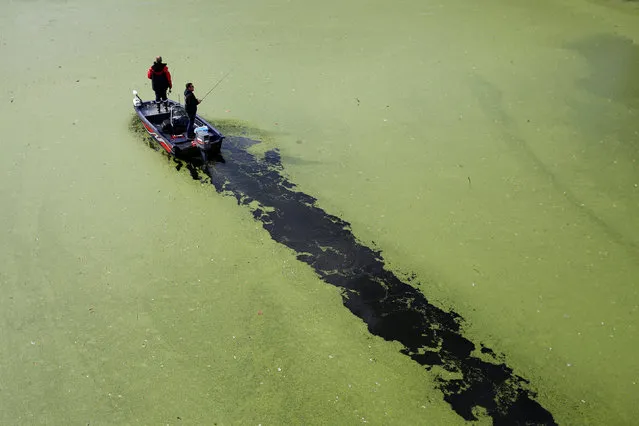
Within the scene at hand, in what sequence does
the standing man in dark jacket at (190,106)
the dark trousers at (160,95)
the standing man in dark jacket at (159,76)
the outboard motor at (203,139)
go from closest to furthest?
the outboard motor at (203,139)
the standing man in dark jacket at (190,106)
the standing man in dark jacket at (159,76)
the dark trousers at (160,95)

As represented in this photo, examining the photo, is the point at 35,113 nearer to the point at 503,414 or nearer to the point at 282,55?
the point at 282,55

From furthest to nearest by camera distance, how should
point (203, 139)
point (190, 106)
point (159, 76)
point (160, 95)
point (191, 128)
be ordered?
point (160, 95) → point (159, 76) → point (191, 128) → point (190, 106) → point (203, 139)

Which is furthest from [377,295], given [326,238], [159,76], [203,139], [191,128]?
[159,76]

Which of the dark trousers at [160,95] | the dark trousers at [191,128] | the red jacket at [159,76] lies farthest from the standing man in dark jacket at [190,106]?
the dark trousers at [160,95]

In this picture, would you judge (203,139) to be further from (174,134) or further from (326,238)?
(326,238)

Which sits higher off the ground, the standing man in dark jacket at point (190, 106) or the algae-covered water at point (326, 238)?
the standing man in dark jacket at point (190, 106)

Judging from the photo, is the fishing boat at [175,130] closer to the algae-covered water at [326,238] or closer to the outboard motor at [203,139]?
the outboard motor at [203,139]
